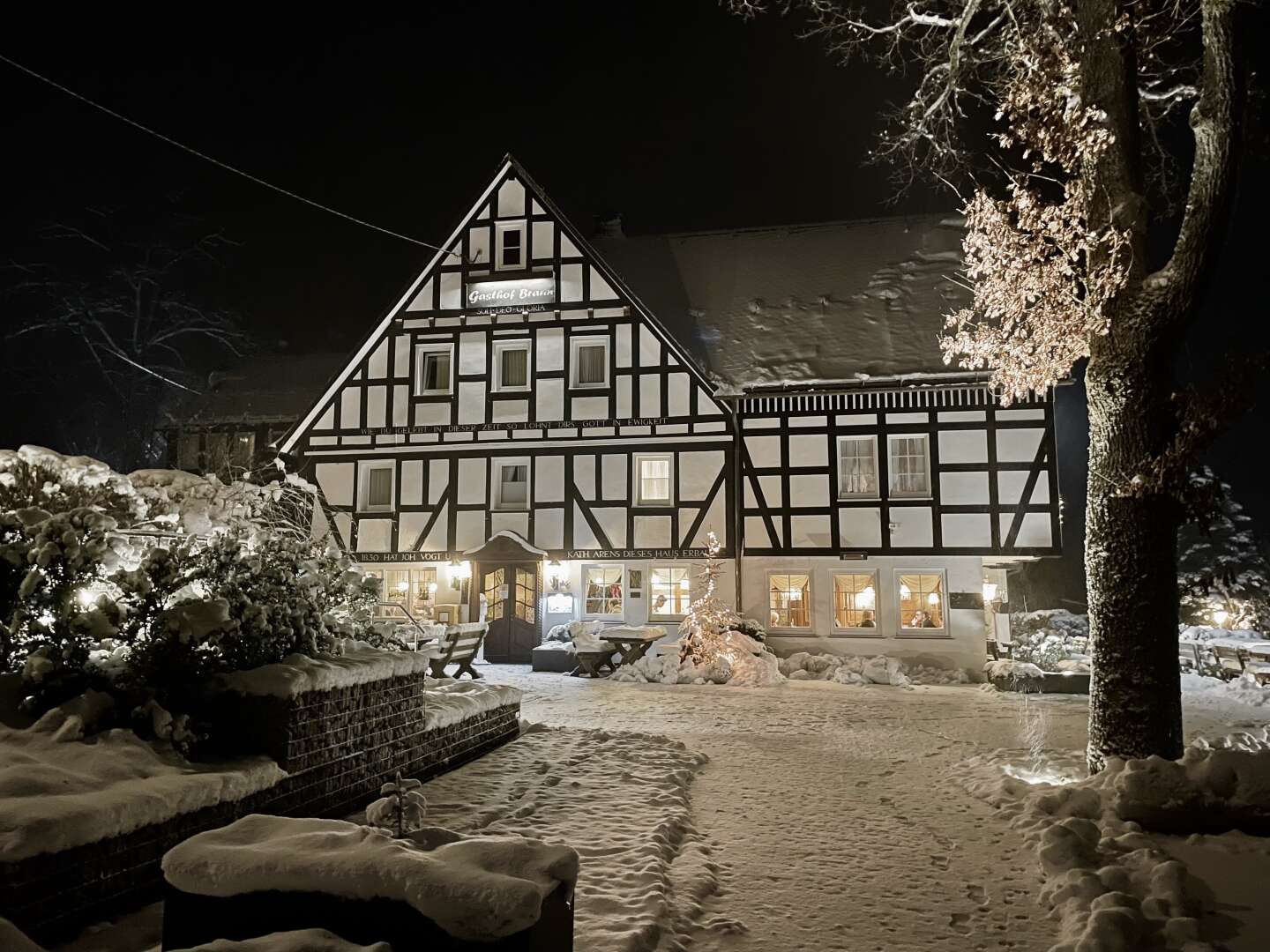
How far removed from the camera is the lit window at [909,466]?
60.7 feet

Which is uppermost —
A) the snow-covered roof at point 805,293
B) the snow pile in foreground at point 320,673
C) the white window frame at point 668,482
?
the snow-covered roof at point 805,293

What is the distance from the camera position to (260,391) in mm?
24766

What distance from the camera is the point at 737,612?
60.3ft

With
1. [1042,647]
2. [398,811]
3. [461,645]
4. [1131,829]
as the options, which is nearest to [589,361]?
[461,645]

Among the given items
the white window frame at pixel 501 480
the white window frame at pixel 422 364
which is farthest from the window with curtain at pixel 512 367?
the white window frame at pixel 501 480

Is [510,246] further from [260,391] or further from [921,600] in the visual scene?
[921,600]

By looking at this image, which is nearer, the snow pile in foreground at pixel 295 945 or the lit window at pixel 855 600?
the snow pile in foreground at pixel 295 945

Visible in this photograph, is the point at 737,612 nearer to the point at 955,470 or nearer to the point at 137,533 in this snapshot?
the point at 955,470

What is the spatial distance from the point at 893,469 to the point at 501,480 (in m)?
9.56

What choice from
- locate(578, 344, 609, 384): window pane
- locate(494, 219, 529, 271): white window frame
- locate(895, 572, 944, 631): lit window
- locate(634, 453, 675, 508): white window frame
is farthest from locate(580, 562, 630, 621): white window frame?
locate(494, 219, 529, 271): white window frame

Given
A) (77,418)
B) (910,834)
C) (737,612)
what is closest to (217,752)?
(910,834)

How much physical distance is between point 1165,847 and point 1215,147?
560cm

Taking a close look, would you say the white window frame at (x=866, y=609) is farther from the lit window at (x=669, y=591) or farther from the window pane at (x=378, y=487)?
the window pane at (x=378, y=487)

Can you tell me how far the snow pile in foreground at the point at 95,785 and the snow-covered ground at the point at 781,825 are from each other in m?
0.55
